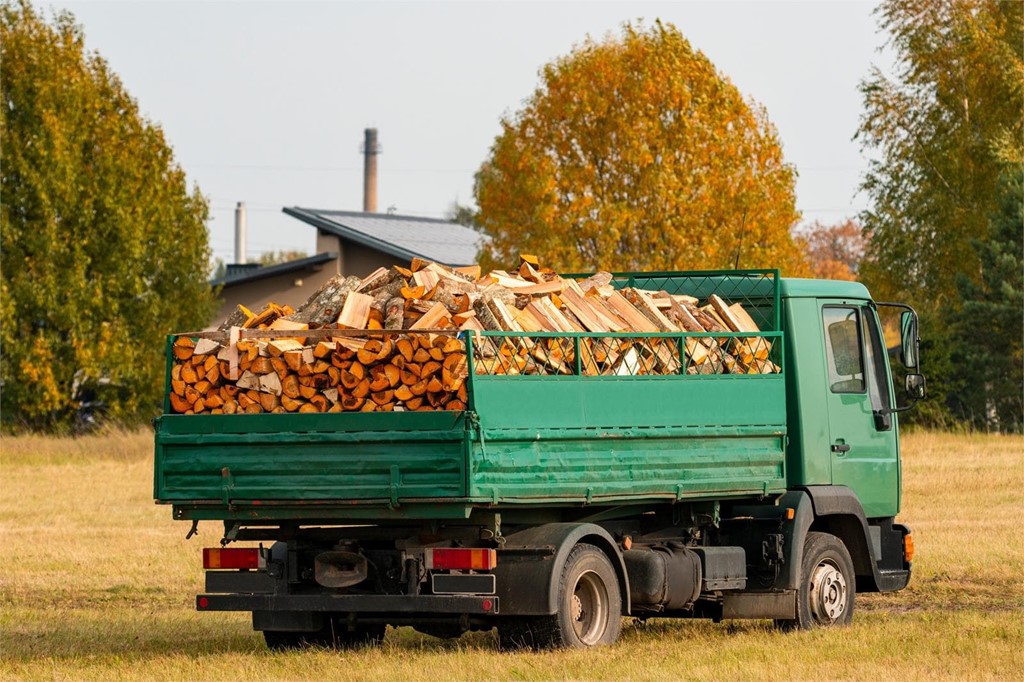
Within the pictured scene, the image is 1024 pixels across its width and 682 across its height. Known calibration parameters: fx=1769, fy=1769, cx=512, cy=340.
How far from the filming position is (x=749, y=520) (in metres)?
13.3

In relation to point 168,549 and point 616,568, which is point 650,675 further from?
point 168,549

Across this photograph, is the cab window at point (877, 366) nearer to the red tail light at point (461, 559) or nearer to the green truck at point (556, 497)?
the green truck at point (556, 497)

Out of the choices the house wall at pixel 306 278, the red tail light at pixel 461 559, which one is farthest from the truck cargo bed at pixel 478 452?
the house wall at pixel 306 278

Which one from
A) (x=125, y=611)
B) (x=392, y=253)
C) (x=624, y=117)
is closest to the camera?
(x=125, y=611)

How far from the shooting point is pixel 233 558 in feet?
38.9

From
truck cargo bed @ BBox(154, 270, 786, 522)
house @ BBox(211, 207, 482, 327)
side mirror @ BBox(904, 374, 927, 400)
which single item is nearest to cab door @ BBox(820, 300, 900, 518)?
side mirror @ BBox(904, 374, 927, 400)

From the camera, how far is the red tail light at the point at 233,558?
1182 centimetres

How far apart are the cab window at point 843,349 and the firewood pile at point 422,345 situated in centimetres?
107

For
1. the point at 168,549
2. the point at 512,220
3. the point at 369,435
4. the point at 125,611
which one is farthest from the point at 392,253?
the point at 369,435

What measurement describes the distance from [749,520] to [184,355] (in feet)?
14.6

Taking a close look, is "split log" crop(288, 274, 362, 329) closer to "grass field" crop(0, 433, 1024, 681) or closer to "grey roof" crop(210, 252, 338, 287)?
"grass field" crop(0, 433, 1024, 681)

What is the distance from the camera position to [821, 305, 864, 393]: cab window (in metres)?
13.7

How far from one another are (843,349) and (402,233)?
46521 millimetres

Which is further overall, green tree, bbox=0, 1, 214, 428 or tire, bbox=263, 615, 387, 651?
green tree, bbox=0, 1, 214, 428
